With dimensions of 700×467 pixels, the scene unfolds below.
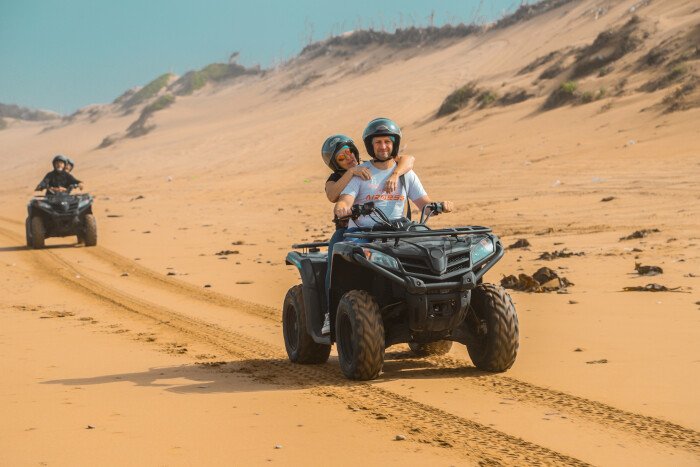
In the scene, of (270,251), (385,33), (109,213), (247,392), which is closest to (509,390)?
(247,392)

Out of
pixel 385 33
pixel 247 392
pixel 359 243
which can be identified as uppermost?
pixel 385 33

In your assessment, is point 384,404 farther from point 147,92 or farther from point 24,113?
point 24,113

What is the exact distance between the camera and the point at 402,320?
779 cm

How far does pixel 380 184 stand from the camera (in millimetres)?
8023

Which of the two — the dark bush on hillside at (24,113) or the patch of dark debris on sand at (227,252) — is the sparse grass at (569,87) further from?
the dark bush on hillside at (24,113)

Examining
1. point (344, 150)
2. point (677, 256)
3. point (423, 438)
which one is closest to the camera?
point (423, 438)

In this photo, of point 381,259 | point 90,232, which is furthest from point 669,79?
point 381,259

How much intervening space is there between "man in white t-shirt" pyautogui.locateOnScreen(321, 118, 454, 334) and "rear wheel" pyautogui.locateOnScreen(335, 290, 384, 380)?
61cm

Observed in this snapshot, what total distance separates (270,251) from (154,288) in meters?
4.08

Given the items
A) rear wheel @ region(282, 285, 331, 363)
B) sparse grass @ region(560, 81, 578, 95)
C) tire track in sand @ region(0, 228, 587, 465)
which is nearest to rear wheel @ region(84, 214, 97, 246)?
tire track in sand @ region(0, 228, 587, 465)

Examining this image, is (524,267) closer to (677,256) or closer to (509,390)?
(677,256)

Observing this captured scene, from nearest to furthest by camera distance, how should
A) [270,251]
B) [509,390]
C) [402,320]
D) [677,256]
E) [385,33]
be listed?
1. [509,390]
2. [402,320]
3. [677,256]
4. [270,251]
5. [385,33]

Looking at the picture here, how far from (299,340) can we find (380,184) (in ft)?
4.59

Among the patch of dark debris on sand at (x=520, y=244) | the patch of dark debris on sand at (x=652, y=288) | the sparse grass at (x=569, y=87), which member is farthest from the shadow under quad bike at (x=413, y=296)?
the sparse grass at (x=569, y=87)
